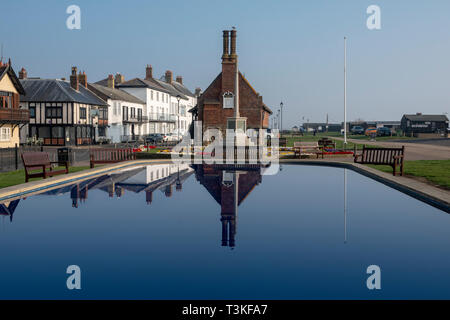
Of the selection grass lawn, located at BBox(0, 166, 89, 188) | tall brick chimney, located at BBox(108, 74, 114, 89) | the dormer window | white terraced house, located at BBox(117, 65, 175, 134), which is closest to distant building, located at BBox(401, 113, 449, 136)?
white terraced house, located at BBox(117, 65, 175, 134)

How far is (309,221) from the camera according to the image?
1010 centimetres

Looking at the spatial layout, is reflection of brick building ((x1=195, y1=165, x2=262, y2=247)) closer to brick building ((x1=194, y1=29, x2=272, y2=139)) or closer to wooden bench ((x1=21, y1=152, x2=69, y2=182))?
wooden bench ((x1=21, y1=152, x2=69, y2=182))

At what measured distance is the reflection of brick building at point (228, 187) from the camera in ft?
31.4

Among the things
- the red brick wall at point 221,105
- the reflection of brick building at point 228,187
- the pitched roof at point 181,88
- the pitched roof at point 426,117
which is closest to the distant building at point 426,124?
the pitched roof at point 426,117

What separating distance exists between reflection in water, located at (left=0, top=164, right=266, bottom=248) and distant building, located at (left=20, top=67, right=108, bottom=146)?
31858mm

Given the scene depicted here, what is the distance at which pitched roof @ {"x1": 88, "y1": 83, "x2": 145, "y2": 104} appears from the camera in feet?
191

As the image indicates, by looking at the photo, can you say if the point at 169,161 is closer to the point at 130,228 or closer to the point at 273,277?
the point at 130,228

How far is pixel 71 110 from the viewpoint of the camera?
4938 cm

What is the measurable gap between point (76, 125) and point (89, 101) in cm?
373

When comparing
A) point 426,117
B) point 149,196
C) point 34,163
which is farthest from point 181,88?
point 149,196

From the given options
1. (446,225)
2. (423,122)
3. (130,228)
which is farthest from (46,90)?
(423,122)

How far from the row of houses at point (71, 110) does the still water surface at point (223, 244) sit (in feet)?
86.0

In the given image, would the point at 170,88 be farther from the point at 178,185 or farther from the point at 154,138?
the point at 178,185

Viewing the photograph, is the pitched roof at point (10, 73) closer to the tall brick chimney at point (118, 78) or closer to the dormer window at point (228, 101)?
the dormer window at point (228, 101)
